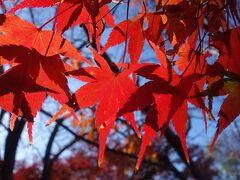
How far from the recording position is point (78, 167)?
19.4ft

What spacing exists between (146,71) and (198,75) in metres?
0.11

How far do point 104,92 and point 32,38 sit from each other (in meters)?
0.18

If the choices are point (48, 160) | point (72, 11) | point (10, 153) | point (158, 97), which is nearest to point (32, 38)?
point (72, 11)

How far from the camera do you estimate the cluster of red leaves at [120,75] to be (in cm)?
59

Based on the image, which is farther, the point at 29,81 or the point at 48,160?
the point at 48,160

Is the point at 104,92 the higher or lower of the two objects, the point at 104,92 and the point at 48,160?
the lower

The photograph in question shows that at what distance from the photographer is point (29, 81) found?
1.93 feet

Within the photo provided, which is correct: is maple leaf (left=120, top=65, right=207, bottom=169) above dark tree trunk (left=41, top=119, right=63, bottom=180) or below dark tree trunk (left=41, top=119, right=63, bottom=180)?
below

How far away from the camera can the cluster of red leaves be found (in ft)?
1.93

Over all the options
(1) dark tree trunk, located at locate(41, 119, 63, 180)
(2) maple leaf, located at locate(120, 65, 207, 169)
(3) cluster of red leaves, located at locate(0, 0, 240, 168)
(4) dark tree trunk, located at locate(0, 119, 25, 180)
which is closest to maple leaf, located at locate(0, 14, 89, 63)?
(3) cluster of red leaves, located at locate(0, 0, 240, 168)

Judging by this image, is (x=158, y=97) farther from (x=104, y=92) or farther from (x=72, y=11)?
(x=72, y=11)

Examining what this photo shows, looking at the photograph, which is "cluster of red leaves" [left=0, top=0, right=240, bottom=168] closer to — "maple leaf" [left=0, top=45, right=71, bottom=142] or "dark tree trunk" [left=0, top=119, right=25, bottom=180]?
"maple leaf" [left=0, top=45, right=71, bottom=142]

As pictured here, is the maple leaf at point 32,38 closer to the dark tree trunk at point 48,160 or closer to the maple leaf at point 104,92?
the maple leaf at point 104,92

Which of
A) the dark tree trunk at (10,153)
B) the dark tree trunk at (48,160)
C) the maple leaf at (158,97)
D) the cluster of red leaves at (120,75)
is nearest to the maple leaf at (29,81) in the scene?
the cluster of red leaves at (120,75)
